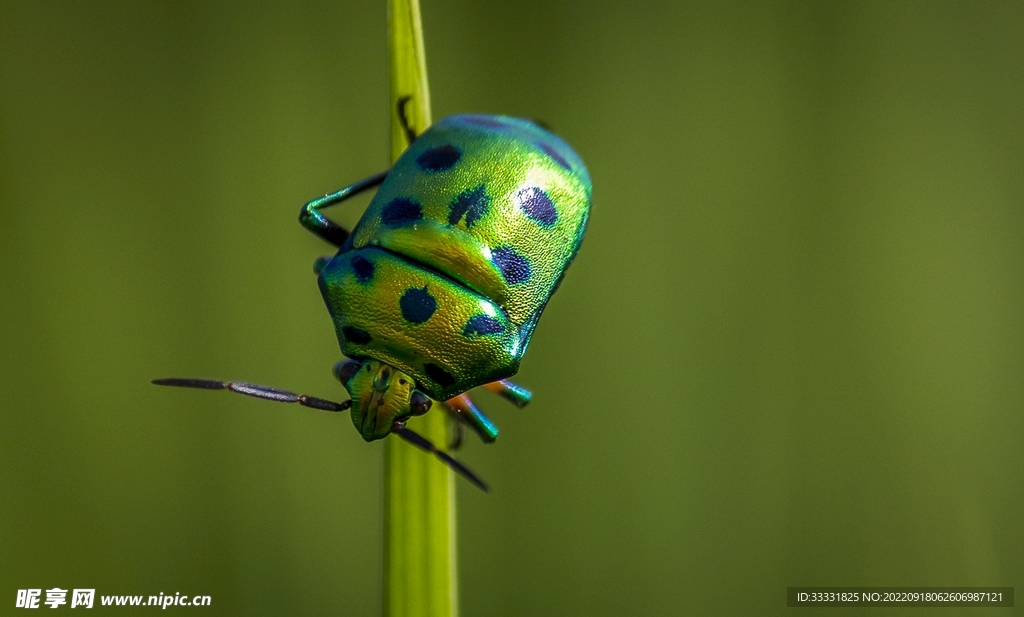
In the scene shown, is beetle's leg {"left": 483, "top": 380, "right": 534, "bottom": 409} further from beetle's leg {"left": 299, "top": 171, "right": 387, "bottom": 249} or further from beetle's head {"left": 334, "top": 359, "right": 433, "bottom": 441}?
beetle's leg {"left": 299, "top": 171, "right": 387, "bottom": 249}

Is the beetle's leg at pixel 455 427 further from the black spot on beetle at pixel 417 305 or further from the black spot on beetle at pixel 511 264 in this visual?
the black spot on beetle at pixel 511 264

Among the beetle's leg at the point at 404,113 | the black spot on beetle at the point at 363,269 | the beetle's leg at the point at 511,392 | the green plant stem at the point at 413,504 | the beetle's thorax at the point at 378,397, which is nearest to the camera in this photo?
the green plant stem at the point at 413,504

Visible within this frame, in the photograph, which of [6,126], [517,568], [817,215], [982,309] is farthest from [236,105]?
[982,309]

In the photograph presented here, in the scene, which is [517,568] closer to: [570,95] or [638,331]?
[638,331]

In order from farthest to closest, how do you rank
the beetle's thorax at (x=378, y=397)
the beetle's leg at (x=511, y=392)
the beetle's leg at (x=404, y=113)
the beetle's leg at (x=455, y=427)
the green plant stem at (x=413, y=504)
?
the beetle's leg at (x=511, y=392)
the beetle's thorax at (x=378, y=397)
the beetle's leg at (x=455, y=427)
the beetle's leg at (x=404, y=113)
the green plant stem at (x=413, y=504)

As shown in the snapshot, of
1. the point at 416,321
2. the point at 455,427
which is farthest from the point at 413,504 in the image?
the point at 416,321

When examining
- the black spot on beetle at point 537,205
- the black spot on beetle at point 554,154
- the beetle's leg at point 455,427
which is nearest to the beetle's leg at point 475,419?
the beetle's leg at point 455,427

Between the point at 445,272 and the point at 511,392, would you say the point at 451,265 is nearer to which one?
the point at 445,272

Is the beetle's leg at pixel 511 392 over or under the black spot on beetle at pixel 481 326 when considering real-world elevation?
under

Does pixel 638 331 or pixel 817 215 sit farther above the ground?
pixel 817 215
